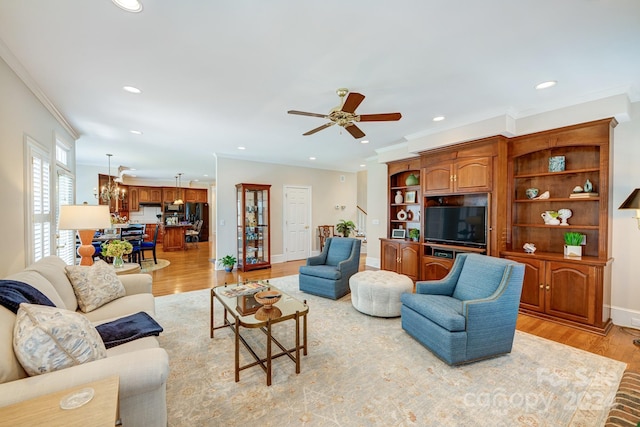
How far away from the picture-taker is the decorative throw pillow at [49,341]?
49.6 inches

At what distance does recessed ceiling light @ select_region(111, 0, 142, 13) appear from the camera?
171cm

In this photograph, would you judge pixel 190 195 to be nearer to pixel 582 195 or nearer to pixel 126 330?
pixel 126 330

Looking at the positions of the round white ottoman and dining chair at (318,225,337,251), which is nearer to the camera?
the round white ottoman

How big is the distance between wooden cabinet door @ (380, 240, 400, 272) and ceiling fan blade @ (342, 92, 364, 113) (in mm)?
3327

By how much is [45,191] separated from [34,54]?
5.42ft

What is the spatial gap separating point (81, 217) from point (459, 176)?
5.10m

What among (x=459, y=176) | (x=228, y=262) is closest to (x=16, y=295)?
(x=228, y=262)

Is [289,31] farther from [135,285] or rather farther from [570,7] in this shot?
[135,285]

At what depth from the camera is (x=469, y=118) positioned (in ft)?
12.8

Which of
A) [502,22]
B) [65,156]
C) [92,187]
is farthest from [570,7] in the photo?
[92,187]

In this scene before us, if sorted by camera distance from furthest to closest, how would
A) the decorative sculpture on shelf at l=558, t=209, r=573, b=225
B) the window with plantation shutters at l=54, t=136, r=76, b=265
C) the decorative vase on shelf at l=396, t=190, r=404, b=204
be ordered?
1. the decorative vase on shelf at l=396, t=190, r=404, b=204
2. the window with plantation shutters at l=54, t=136, r=76, b=265
3. the decorative sculpture on shelf at l=558, t=209, r=573, b=225

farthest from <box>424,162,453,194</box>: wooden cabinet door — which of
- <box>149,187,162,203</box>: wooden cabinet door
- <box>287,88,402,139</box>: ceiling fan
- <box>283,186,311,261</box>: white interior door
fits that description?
<box>149,187,162,203</box>: wooden cabinet door

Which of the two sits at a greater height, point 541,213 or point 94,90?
point 94,90

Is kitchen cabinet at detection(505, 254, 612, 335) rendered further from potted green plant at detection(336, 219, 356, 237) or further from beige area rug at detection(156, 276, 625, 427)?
potted green plant at detection(336, 219, 356, 237)
